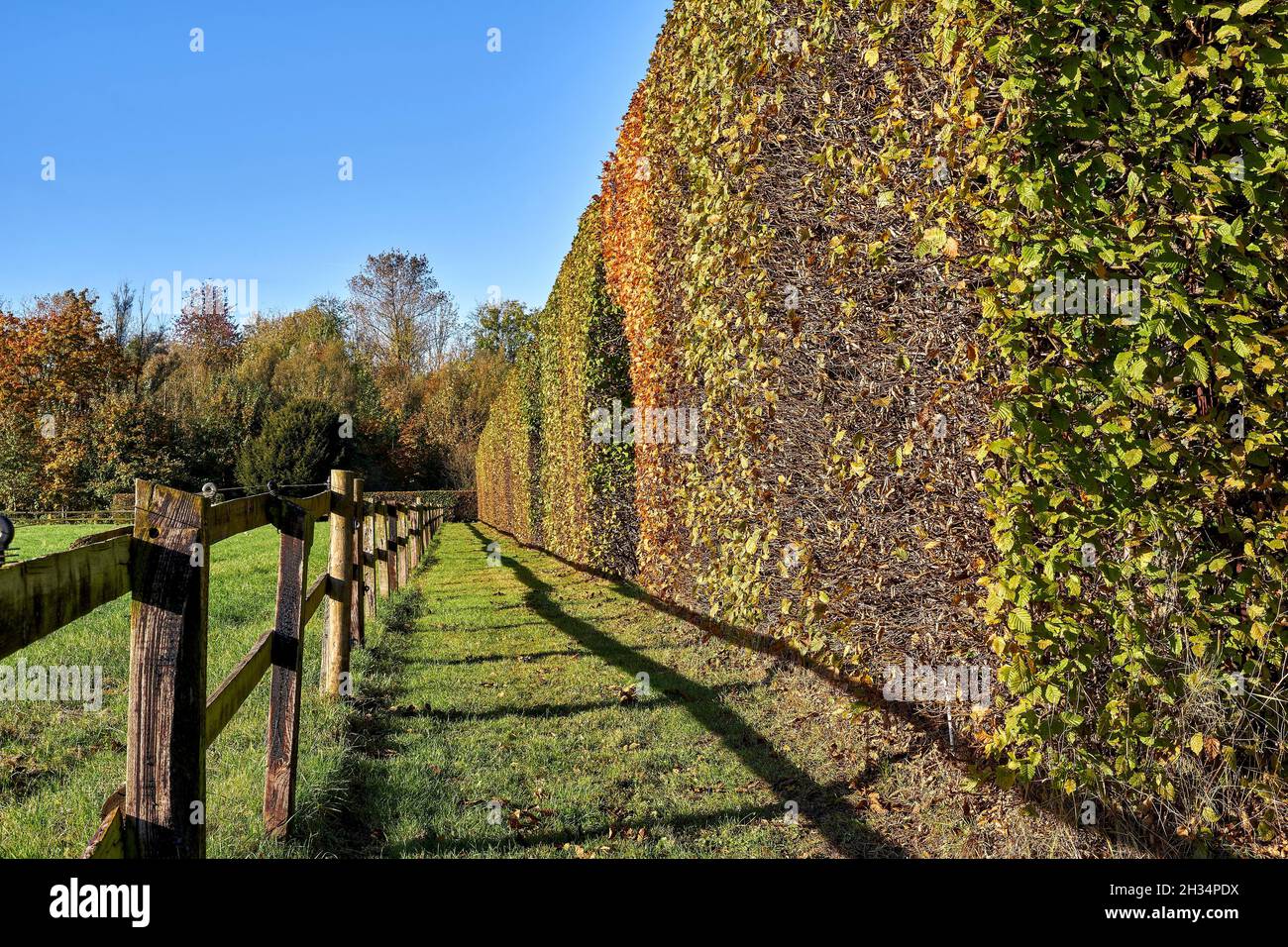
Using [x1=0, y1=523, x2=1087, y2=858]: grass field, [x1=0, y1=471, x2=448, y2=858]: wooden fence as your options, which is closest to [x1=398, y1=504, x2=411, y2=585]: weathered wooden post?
[x1=0, y1=523, x2=1087, y2=858]: grass field

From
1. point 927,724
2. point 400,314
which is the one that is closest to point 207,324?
point 400,314

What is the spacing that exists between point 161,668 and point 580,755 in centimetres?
318

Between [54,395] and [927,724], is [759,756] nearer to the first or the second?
[927,724]

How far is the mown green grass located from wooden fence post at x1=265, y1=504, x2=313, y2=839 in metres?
0.13

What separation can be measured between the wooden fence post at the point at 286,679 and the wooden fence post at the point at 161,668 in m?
1.34

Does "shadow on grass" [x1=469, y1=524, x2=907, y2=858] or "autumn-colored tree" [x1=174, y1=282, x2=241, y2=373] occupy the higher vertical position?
"autumn-colored tree" [x1=174, y1=282, x2=241, y2=373]

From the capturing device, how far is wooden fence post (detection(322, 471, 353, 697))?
6.64 meters

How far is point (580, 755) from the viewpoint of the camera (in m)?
5.39

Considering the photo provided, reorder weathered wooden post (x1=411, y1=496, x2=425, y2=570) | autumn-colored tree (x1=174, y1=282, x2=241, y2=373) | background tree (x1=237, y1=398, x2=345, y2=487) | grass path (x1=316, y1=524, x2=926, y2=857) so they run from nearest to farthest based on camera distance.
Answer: grass path (x1=316, y1=524, x2=926, y2=857) → weathered wooden post (x1=411, y1=496, x2=425, y2=570) → background tree (x1=237, y1=398, x2=345, y2=487) → autumn-colored tree (x1=174, y1=282, x2=241, y2=373)

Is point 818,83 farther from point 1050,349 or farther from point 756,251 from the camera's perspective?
point 1050,349

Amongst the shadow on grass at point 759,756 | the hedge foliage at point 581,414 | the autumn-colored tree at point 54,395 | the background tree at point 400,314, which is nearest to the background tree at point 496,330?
the background tree at point 400,314

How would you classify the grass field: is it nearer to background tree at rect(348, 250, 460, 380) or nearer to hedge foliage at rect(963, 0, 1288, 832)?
hedge foliage at rect(963, 0, 1288, 832)
